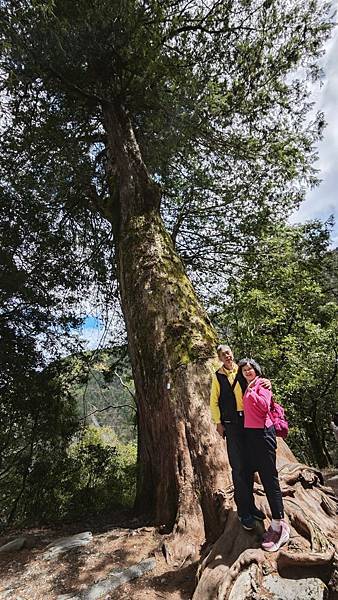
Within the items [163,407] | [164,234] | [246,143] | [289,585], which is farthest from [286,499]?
[246,143]

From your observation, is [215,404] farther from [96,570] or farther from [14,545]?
[14,545]

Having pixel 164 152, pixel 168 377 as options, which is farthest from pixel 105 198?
pixel 168 377

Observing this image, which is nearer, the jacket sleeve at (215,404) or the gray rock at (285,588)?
the gray rock at (285,588)

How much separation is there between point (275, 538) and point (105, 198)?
625cm

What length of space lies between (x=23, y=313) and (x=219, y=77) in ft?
20.3

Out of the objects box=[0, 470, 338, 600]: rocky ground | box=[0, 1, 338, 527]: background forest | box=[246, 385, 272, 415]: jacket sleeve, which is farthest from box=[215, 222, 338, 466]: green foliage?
box=[246, 385, 272, 415]: jacket sleeve

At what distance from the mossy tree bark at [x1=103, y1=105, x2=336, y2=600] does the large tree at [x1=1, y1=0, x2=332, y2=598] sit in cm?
2

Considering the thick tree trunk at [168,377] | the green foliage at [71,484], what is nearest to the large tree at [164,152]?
the thick tree trunk at [168,377]

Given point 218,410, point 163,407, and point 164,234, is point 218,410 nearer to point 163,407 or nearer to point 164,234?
point 163,407

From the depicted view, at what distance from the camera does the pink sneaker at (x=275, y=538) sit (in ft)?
9.16

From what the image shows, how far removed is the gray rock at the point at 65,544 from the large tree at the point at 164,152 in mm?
834

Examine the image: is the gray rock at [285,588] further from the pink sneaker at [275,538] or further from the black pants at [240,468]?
the black pants at [240,468]

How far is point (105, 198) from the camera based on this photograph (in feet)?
24.8

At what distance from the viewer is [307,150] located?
870cm
